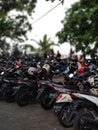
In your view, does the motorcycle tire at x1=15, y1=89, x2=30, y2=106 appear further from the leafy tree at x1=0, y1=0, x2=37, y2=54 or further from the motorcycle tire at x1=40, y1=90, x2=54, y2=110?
the leafy tree at x1=0, y1=0, x2=37, y2=54

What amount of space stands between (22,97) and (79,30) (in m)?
16.7

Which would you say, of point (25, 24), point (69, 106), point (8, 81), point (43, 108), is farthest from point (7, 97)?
point (25, 24)

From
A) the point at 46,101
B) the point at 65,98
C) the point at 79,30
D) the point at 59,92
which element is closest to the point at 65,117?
the point at 65,98

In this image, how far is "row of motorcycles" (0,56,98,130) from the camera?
635 centimetres

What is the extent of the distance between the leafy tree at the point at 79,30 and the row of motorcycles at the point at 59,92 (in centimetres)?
1222

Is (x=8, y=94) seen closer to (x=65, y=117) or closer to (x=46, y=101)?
(x=46, y=101)

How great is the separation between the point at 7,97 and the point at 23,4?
Answer: 19.5 meters

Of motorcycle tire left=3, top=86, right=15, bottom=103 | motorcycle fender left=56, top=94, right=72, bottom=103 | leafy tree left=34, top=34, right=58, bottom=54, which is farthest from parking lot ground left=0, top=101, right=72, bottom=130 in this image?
leafy tree left=34, top=34, right=58, bottom=54

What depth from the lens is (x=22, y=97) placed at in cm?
896

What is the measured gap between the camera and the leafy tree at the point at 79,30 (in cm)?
2370

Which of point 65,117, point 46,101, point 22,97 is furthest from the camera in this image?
point 22,97

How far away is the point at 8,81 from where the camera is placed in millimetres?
9672

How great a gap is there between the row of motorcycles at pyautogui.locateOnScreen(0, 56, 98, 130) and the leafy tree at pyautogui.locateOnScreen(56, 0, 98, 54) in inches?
481

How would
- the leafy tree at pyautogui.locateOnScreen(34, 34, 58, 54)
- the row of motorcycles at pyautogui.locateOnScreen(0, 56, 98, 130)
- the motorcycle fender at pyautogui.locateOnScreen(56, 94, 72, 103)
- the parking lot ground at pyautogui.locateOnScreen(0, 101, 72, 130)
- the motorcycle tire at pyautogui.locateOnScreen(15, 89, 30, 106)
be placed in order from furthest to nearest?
the leafy tree at pyautogui.locateOnScreen(34, 34, 58, 54) < the motorcycle tire at pyautogui.locateOnScreen(15, 89, 30, 106) < the parking lot ground at pyautogui.locateOnScreen(0, 101, 72, 130) < the motorcycle fender at pyautogui.locateOnScreen(56, 94, 72, 103) < the row of motorcycles at pyautogui.locateOnScreen(0, 56, 98, 130)
